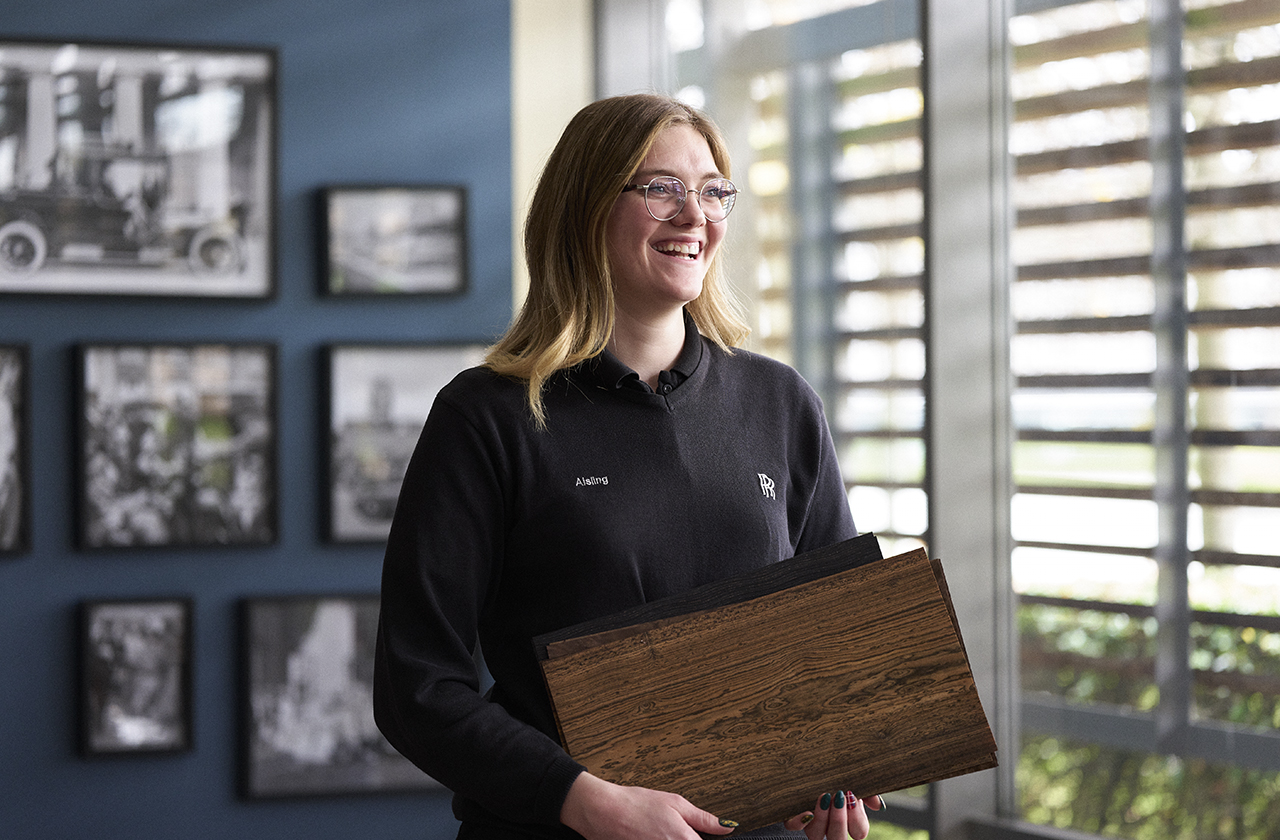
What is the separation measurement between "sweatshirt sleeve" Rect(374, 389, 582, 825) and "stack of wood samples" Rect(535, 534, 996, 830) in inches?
3.1

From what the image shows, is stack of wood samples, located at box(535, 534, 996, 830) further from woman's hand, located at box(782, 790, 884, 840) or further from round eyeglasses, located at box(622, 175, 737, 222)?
round eyeglasses, located at box(622, 175, 737, 222)

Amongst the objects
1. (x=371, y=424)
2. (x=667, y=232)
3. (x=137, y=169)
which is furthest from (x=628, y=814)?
(x=137, y=169)

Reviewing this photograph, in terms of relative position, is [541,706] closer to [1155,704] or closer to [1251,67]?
[1155,704]

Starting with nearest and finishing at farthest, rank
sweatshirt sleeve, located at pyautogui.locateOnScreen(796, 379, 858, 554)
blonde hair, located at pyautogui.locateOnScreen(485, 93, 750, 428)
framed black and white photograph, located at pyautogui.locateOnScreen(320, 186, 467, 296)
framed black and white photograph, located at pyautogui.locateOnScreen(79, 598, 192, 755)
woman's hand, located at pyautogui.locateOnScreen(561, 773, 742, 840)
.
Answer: woman's hand, located at pyautogui.locateOnScreen(561, 773, 742, 840), blonde hair, located at pyautogui.locateOnScreen(485, 93, 750, 428), sweatshirt sleeve, located at pyautogui.locateOnScreen(796, 379, 858, 554), framed black and white photograph, located at pyautogui.locateOnScreen(79, 598, 192, 755), framed black and white photograph, located at pyautogui.locateOnScreen(320, 186, 467, 296)

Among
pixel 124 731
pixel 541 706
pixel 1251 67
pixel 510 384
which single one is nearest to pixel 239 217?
pixel 124 731

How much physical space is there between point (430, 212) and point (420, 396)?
0.46m

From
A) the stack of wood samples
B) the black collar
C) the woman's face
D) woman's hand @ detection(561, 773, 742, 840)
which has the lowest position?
woman's hand @ detection(561, 773, 742, 840)

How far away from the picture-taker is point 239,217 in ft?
9.62

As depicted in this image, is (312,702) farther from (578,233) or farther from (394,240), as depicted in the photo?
(578,233)

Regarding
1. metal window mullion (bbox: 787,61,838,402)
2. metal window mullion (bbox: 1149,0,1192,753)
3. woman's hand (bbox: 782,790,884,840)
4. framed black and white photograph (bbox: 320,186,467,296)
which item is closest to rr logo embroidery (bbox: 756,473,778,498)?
woman's hand (bbox: 782,790,884,840)

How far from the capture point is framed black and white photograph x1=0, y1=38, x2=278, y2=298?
111 inches

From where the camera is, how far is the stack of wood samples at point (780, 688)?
1.26 metres

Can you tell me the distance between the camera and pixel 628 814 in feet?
3.91

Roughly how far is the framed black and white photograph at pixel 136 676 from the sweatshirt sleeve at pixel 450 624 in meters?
1.72
